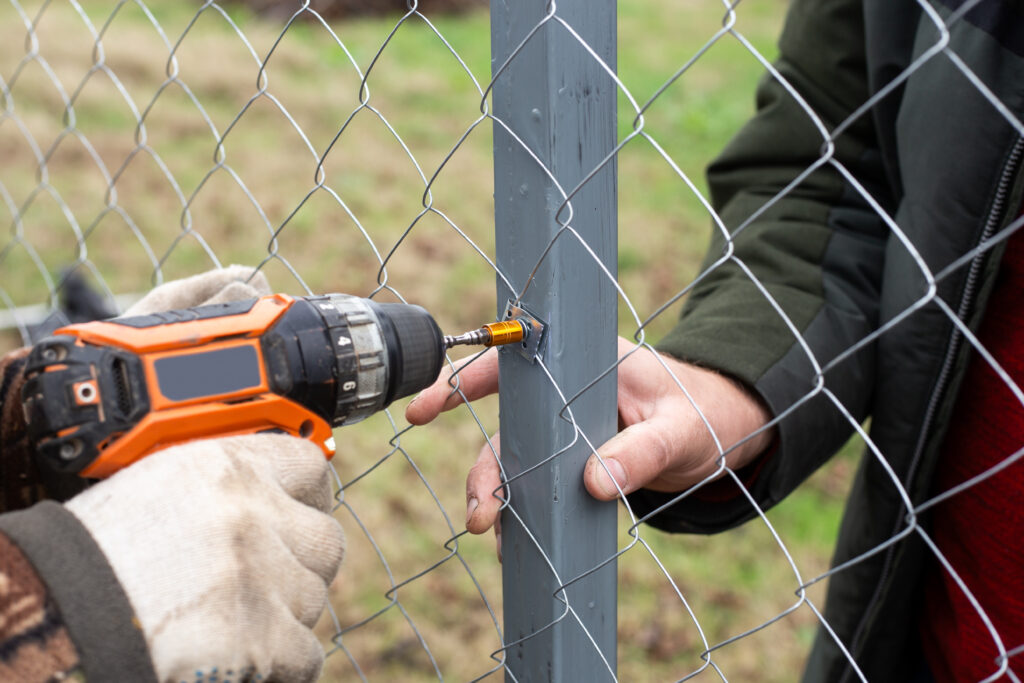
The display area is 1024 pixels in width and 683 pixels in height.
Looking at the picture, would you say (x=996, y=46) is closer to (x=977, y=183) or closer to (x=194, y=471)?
(x=977, y=183)

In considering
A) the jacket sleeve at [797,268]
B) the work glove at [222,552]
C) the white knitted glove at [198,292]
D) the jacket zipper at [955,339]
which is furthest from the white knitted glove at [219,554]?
the jacket zipper at [955,339]

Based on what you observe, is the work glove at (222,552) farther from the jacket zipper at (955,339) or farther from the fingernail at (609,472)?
the jacket zipper at (955,339)

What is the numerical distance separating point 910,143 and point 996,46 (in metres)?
0.16

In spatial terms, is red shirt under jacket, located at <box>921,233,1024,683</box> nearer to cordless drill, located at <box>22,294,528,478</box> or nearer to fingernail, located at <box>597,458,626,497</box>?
fingernail, located at <box>597,458,626,497</box>

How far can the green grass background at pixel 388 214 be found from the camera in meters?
2.29

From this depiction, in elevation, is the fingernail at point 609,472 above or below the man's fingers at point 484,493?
above

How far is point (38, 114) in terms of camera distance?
5047mm

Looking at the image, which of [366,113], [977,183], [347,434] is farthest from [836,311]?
[366,113]

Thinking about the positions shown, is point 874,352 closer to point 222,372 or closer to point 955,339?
point 955,339

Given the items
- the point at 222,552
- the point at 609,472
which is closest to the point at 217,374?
the point at 222,552

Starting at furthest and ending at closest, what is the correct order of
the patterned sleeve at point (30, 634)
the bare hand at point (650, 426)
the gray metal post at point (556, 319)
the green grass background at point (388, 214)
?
the green grass background at point (388, 214) < the bare hand at point (650, 426) < the gray metal post at point (556, 319) < the patterned sleeve at point (30, 634)

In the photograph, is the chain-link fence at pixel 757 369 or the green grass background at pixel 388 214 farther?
the green grass background at pixel 388 214

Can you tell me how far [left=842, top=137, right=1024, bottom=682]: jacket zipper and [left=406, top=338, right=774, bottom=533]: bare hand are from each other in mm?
204

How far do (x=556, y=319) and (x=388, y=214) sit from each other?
341 centimetres
